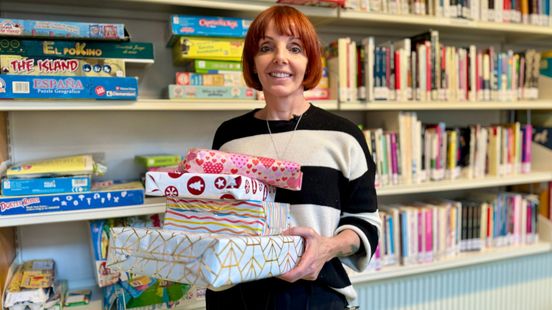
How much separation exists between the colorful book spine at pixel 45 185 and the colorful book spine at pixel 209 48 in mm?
524

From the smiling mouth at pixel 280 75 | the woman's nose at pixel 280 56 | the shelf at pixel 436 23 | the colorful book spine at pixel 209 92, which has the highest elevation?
the shelf at pixel 436 23

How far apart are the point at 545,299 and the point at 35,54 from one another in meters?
2.68

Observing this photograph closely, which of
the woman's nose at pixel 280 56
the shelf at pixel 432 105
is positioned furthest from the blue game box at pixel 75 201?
the shelf at pixel 432 105

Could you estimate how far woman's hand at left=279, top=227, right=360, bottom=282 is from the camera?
2.77 feet

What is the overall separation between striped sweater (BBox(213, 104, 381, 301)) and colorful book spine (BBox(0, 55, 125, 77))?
582mm

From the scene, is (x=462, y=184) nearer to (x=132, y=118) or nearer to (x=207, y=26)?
(x=207, y=26)

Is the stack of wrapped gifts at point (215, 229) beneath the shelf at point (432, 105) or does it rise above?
beneath

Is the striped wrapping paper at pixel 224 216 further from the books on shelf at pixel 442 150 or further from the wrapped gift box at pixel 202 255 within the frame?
the books on shelf at pixel 442 150

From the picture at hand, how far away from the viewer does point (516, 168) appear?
6.80 feet


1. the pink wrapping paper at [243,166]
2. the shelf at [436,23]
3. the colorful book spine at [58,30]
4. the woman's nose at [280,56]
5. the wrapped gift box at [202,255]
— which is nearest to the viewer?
the wrapped gift box at [202,255]

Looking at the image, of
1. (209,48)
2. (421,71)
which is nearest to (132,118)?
(209,48)

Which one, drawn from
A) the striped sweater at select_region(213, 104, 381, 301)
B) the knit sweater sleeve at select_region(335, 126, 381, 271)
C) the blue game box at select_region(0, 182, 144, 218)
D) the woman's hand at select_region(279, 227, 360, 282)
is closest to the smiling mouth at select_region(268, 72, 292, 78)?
the striped sweater at select_region(213, 104, 381, 301)

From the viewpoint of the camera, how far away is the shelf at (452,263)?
179 cm

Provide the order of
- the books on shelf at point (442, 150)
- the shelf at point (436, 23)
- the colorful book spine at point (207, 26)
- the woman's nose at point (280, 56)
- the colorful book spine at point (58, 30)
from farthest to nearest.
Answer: the books on shelf at point (442, 150), the shelf at point (436, 23), the colorful book spine at point (207, 26), the colorful book spine at point (58, 30), the woman's nose at point (280, 56)
